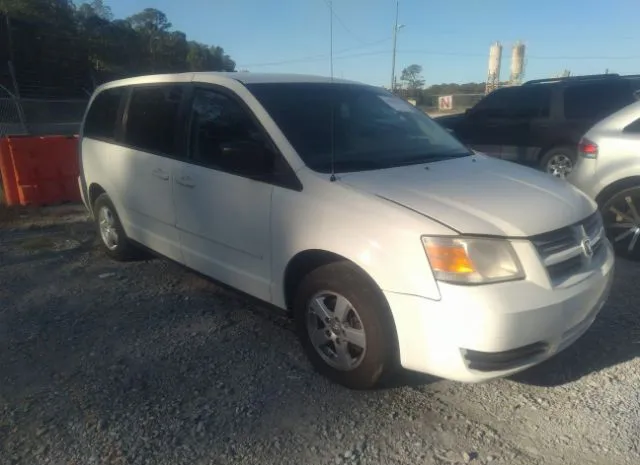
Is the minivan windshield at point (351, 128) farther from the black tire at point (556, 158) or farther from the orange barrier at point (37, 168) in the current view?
the orange barrier at point (37, 168)

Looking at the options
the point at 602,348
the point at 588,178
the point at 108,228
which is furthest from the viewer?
the point at 108,228

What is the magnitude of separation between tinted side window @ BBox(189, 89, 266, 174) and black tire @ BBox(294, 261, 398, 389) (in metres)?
0.86

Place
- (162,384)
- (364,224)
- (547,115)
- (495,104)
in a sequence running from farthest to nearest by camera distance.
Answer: (495,104) < (547,115) < (162,384) < (364,224)

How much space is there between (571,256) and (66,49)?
49.0 metres

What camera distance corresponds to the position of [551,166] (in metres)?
8.39

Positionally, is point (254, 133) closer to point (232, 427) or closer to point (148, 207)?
point (148, 207)

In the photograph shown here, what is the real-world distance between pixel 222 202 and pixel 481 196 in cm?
162

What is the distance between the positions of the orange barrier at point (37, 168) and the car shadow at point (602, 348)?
6.77m

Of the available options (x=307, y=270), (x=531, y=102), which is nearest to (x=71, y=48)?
(x=531, y=102)

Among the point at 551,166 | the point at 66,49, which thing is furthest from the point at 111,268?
the point at 66,49

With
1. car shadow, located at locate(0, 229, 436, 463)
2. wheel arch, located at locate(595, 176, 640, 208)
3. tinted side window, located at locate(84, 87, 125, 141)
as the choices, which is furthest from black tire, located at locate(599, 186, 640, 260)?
tinted side window, located at locate(84, 87, 125, 141)

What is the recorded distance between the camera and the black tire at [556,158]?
806 cm

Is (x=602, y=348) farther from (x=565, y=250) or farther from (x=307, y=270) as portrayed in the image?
(x=307, y=270)

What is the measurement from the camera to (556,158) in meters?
8.30
